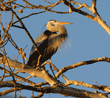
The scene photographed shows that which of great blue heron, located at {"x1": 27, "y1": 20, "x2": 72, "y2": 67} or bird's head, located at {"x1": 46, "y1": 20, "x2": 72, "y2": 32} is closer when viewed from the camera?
great blue heron, located at {"x1": 27, "y1": 20, "x2": 72, "y2": 67}

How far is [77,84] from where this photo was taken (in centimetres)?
356

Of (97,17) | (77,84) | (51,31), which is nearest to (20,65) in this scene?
(77,84)

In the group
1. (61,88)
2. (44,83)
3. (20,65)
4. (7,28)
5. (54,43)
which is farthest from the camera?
(54,43)

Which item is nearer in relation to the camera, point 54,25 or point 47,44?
point 47,44

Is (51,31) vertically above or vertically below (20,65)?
above

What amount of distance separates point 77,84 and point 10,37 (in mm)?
1462

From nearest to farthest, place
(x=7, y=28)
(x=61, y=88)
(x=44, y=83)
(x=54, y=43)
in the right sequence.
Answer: (x=61, y=88), (x=7, y=28), (x=44, y=83), (x=54, y=43)

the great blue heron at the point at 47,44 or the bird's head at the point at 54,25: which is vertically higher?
the bird's head at the point at 54,25

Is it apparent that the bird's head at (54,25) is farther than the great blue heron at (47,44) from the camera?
Yes

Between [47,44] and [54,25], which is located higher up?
[54,25]

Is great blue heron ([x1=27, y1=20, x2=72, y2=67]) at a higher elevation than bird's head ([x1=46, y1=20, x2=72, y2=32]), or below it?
below

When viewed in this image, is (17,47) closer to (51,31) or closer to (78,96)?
(78,96)

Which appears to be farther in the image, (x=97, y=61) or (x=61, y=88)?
(x=97, y=61)

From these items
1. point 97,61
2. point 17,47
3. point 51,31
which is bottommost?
point 97,61
